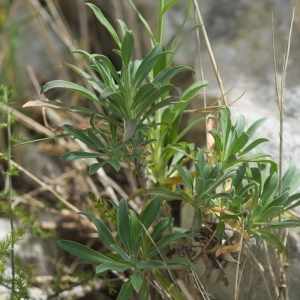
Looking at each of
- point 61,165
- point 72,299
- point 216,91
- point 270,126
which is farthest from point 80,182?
point 270,126

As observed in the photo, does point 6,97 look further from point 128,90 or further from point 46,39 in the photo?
point 46,39

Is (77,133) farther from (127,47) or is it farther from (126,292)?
(126,292)

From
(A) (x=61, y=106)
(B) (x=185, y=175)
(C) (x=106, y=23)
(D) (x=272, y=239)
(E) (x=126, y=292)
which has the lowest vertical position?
(E) (x=126, y=292)

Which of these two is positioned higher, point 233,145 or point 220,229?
point 233,145

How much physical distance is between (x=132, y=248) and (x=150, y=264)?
0.06 metres

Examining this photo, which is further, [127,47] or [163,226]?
[163,226]

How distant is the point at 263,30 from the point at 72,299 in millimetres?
1104

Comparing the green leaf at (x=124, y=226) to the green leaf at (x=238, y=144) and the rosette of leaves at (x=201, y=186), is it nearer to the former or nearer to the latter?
the rosette of leaves at (x=201, y=186)

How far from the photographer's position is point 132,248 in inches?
34.4

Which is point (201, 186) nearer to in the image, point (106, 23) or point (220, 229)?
point (220, 229)

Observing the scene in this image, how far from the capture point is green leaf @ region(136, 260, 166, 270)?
32.2 inches

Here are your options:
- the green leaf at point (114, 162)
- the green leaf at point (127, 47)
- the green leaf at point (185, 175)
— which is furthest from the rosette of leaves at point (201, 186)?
the green leaf at point (127, 47)

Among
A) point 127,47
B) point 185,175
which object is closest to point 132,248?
point 185,175

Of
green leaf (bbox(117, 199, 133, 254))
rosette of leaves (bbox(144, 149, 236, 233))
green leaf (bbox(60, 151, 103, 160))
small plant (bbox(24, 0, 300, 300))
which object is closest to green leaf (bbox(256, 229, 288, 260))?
small plant (bbox(24, 0, 300, 300))
